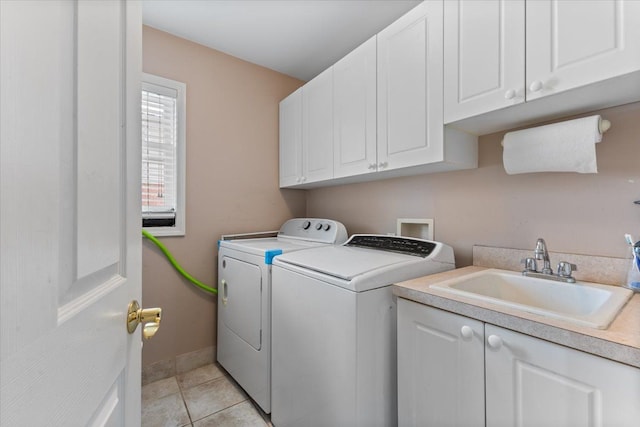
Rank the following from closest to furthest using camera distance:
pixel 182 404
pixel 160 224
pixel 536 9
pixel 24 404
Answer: pixel 24 404
pixel 536 9
pixel 182 404
pixel 160 224

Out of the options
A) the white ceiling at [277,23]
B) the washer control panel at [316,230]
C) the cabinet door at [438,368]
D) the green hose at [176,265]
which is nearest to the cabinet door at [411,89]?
the white ceiling at [277,23]

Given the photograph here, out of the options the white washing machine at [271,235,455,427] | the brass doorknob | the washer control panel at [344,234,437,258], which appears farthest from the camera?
the washer control panel at [344,234,437,258]

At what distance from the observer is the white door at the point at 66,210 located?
11.4 inches

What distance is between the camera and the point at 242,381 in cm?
195

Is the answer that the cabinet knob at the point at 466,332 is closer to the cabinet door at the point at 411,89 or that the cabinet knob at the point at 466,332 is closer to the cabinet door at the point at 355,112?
the cabinet door at the point at 411,89

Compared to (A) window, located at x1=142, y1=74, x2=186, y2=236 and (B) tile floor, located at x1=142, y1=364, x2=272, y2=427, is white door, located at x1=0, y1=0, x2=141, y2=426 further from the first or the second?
(A) window, located at x1=142, y1=74, x2=186, y2=236

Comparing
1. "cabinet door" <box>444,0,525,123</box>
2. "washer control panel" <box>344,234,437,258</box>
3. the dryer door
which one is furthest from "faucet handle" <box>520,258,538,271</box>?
the dryer door

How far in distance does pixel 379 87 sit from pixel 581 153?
1.04m

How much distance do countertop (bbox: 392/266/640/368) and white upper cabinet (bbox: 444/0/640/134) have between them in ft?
2.57

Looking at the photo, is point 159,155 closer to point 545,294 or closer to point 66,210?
point 66,210

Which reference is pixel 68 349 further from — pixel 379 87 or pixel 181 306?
pixel 181 306

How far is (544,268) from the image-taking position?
127 cm

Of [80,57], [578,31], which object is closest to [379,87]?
[578,31]

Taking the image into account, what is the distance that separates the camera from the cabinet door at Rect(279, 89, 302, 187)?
242 cm
